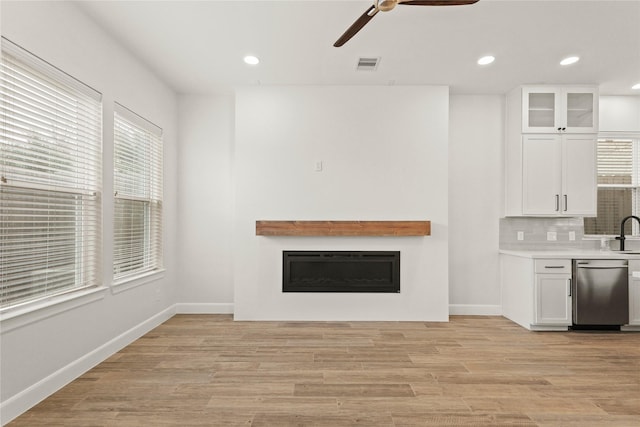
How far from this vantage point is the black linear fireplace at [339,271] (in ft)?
15.0

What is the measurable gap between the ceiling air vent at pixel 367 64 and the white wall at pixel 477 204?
5.38 ft

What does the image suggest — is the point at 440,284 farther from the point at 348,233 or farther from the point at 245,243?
the point at 245,243

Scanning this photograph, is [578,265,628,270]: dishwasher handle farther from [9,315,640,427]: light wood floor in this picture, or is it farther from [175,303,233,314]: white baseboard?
[175,303,233,314]: white baseboard

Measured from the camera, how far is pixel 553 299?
4.20 meters

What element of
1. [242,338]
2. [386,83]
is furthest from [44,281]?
[386,83]

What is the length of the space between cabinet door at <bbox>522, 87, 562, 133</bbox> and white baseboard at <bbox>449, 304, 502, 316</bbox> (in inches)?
88.4

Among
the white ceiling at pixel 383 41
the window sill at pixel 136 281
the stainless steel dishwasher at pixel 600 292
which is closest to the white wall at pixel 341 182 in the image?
the white ceiling at pixel 383 41

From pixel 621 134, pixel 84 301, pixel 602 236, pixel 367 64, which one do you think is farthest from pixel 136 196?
pixel 621 134

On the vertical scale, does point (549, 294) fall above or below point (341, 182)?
below

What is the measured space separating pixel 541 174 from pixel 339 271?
8.80 ft

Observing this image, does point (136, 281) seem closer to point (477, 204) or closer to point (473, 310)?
point (473, 310)

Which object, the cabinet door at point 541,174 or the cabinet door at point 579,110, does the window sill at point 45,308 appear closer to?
the cabinet door at point 541,174

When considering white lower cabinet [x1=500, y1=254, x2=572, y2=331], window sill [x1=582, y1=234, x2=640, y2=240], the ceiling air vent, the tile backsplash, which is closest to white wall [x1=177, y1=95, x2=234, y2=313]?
the ceiling air vent

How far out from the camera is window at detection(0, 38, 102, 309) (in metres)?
2.31
